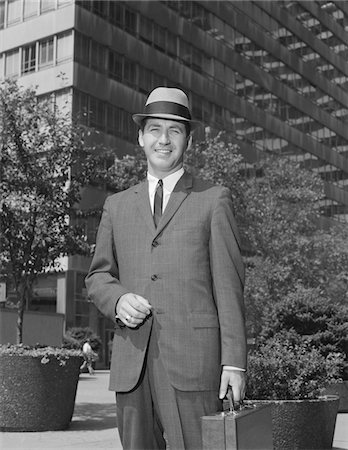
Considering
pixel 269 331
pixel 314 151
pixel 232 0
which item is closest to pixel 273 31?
pixel 232 0

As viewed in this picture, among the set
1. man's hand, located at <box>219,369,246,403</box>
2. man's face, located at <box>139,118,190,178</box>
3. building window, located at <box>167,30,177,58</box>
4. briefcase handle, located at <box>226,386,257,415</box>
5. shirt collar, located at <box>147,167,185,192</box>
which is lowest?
briefcase handle, located at <box>226,386,257,415</box>

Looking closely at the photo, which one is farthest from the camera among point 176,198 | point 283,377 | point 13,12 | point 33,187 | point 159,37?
point 159,37

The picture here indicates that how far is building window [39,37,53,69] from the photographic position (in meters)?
37.5

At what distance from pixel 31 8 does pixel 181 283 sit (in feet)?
127

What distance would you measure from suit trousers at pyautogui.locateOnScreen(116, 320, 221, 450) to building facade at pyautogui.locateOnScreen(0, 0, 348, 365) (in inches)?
909

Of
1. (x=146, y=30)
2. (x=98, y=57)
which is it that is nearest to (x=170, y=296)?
(x=98, y=57)

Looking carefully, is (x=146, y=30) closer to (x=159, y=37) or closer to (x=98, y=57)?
(x=159, y=37)

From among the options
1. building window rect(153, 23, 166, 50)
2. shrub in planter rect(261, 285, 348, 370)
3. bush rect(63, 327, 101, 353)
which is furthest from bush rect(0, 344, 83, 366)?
building window rect(153, 23, 166, 50)

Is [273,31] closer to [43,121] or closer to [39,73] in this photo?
[39,73]

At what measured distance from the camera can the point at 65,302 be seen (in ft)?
115

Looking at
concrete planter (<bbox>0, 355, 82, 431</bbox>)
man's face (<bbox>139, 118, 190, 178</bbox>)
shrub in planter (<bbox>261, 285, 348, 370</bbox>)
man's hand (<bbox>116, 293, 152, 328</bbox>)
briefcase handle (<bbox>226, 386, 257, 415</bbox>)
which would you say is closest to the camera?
briefcase handle (<bbox>226, 386, 257, 415</bbox>)

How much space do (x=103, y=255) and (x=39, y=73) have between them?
118 ft

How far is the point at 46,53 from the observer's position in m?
37.8

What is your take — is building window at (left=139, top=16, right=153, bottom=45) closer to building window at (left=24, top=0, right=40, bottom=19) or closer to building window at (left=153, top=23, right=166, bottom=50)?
building window at (left=153, top=23, right=166, bottom=50)
